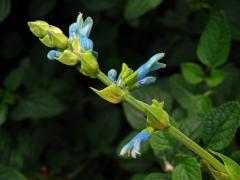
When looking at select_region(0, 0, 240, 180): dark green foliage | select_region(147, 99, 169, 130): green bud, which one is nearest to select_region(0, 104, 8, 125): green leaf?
select_region(0, 0, 240, 180): dark green foliage

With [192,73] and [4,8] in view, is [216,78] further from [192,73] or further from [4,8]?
[4,8]

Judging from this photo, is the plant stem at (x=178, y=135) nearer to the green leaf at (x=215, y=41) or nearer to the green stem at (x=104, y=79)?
the green stem at (x=104, y=79)

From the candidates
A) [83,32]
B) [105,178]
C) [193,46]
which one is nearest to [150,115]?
[83,32]

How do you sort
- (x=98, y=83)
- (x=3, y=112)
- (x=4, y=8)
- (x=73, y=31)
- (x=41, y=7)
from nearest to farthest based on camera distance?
(x=73, y=31) < (x=4, y=8) < (x=3, y=112) < (x=41, y=7) < (x=98, y=83)

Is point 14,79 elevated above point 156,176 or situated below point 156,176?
above

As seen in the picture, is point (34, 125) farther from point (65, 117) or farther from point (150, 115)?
point (150, 115)

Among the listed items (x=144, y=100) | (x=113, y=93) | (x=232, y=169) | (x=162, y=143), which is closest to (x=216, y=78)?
(x=144, y=100)

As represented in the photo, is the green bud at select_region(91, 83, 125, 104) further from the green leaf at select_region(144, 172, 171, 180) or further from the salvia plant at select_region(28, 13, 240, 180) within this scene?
the green leaf at select_region(144, 172, 171, 180)
